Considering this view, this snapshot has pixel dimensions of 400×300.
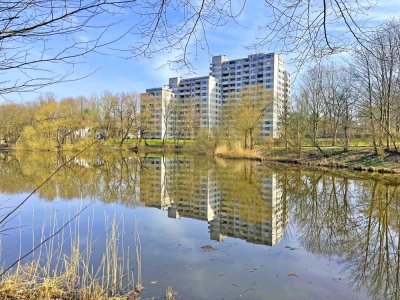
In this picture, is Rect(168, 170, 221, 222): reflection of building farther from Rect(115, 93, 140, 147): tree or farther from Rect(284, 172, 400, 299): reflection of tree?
Rect(115, 93, 140, 147): tree

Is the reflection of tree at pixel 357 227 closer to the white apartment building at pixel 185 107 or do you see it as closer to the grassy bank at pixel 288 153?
the grassy bank at pixel 288 153

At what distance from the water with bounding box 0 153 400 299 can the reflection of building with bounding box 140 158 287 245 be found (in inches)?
1.7

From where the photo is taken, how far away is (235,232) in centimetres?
1000

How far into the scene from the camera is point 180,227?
34.4 ft

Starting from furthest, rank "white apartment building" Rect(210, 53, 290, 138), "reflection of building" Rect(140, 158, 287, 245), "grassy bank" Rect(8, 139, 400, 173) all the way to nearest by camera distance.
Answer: "white apartment building" Rect(210, 53, 290, 138) < "grassy bank" Rect(8, 139, 400, 173) < "reflection of building" Rect(140, 158, 287, 245)

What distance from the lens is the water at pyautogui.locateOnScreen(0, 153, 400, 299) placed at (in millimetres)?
6254

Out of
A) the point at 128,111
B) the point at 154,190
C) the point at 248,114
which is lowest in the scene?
the point at 154,190

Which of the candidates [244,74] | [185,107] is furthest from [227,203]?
[244,74]

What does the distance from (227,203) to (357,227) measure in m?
5.17

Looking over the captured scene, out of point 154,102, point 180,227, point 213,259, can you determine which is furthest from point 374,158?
point 154,102

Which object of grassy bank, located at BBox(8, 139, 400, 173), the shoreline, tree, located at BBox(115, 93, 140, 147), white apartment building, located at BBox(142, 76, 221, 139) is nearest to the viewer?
the shoreline

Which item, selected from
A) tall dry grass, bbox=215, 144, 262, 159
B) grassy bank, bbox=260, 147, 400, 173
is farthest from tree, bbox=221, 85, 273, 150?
grassy bank, bbox=260, 147, 400, 173

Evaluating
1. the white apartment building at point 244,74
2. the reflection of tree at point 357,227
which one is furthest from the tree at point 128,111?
the reflection of tree at point 357,227

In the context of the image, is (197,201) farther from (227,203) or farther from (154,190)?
(154,190)
